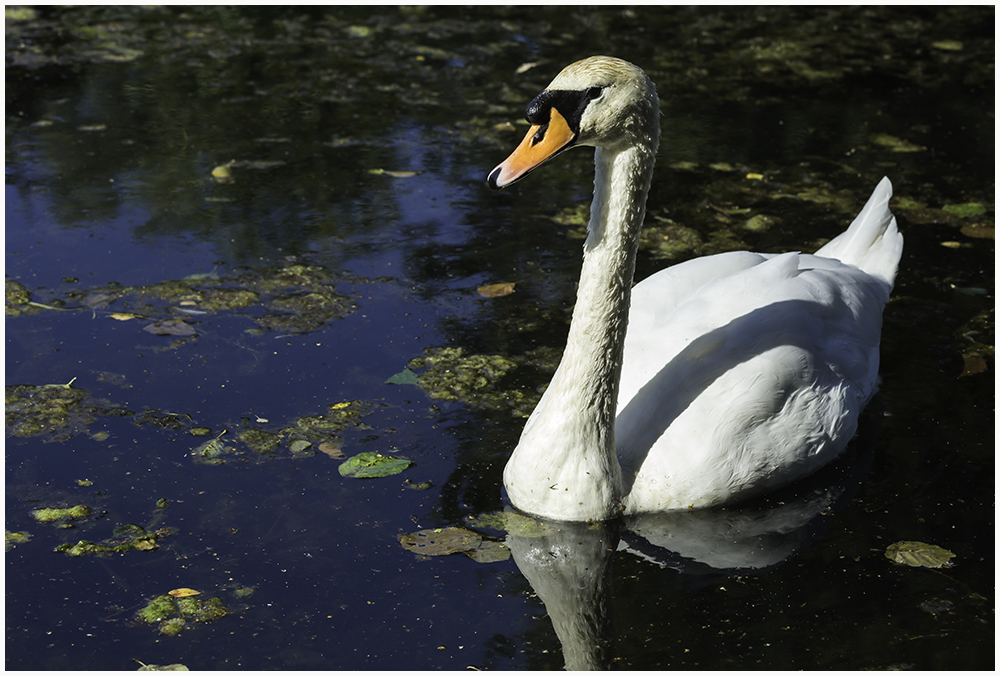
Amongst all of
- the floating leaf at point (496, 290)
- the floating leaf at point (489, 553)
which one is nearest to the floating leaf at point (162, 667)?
the floating leaf at point (489, 553)

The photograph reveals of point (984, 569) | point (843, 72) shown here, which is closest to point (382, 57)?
point (843, 72)

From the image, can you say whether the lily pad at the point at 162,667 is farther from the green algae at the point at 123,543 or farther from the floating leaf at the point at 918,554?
the floating leaf at the point at 918,554

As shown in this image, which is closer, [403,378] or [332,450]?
[332,450]

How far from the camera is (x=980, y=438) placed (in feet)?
16.4

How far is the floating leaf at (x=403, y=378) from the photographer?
5363 mm

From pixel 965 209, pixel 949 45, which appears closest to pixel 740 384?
pixel 965 209

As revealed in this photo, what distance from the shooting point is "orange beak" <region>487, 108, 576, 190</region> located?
12.3ft

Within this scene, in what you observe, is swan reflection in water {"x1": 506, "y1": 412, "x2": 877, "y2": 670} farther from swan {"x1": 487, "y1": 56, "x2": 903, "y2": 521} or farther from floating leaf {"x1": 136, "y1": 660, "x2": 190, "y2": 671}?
floating leaf {"x1": 136, "y1": 660, "x2": 190, "y2": 671}

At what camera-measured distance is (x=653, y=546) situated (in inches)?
165

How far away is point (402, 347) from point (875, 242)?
2746 millimetres

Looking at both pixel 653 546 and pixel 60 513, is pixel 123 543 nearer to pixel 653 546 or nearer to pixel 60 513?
pixel 60 513

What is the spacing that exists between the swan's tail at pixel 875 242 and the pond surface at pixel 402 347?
0.58m

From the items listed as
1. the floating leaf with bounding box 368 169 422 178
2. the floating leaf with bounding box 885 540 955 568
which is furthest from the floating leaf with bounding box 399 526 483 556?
the floating leaf with bounding box 368 169 422 178

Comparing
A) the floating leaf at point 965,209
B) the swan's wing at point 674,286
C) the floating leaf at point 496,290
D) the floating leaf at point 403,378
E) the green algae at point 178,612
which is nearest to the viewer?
the green algae at point 178,612
